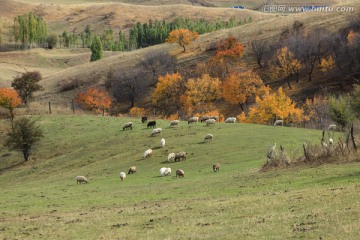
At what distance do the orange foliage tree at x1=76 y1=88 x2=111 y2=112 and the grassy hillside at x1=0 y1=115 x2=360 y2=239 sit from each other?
55775 mm

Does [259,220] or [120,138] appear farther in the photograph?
[120,138]

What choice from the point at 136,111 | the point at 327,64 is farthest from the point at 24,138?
the point at 327,64

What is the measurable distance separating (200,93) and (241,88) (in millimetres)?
9860

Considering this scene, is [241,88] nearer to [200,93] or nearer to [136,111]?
[200,93]

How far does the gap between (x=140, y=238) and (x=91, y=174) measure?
33.6 m

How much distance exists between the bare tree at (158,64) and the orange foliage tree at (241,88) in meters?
28.0

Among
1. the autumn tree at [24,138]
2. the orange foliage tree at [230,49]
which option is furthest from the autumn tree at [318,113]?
the autumn tree at [24,138]

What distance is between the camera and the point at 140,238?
19.5 m

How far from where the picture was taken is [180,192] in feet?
110

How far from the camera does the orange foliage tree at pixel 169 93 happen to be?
126375 millimetres

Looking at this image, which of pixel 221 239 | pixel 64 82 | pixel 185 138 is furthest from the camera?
pixel 64 82

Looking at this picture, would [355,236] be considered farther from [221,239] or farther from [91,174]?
[91,174]

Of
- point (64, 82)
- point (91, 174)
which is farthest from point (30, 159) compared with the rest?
point (64, 82)

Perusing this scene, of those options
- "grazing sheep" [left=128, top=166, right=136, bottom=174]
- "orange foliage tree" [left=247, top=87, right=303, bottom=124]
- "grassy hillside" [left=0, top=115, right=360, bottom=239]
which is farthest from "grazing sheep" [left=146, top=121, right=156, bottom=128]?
"orange foliage tree" [left=247, top=87, right=303, bottom=124]
